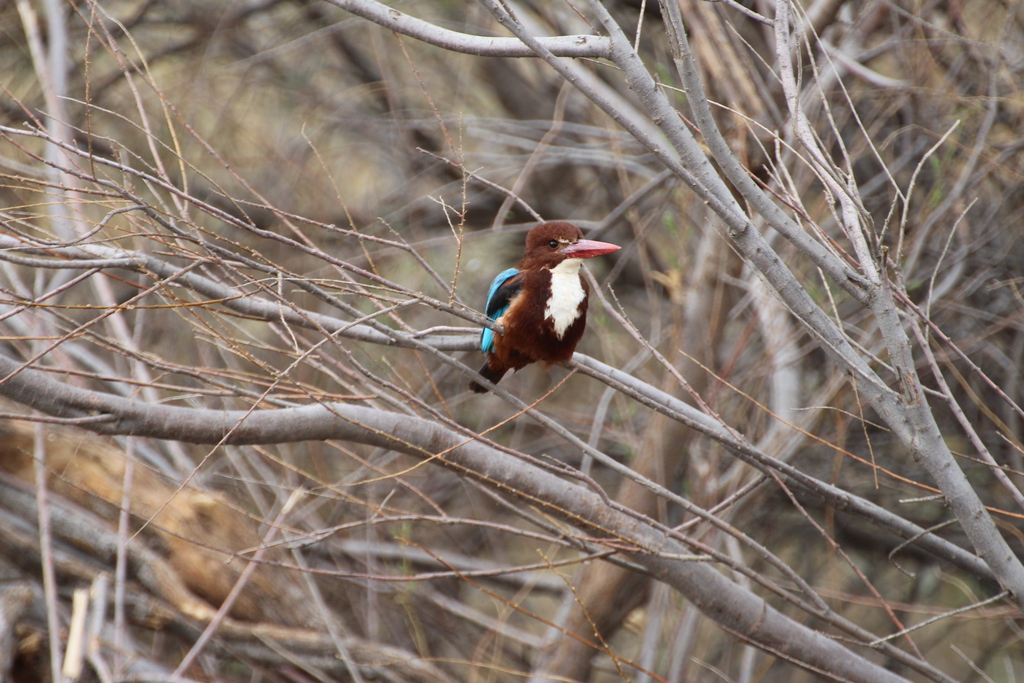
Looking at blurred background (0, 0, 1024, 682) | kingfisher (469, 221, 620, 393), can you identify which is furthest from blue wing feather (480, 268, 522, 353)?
blurred background (0, 0, 1024, 682)

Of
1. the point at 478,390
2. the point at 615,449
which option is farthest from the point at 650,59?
the point at 478,390

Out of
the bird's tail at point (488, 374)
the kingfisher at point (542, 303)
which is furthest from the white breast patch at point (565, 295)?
the bird's tail at point (488, 374)

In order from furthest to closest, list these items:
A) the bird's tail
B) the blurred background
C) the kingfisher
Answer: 1. the blurred background
2. the bird's tail
3. the kingfisher

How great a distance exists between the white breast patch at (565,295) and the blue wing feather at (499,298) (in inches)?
5.0

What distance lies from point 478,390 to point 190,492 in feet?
4.52

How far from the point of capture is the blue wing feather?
250cm

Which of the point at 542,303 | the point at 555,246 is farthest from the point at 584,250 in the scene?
the point at 542,303

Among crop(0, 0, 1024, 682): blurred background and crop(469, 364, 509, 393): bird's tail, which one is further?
crop(0, 0, 1024, 682): blurred background

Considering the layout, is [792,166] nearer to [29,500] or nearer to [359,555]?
[359,555]

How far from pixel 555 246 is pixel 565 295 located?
237 mm

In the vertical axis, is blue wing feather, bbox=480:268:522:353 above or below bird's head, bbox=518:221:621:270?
below

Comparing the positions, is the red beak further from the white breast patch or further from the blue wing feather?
the blue wing feather

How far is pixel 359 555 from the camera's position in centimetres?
421

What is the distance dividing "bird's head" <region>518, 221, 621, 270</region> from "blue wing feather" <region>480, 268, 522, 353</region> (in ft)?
0.26
